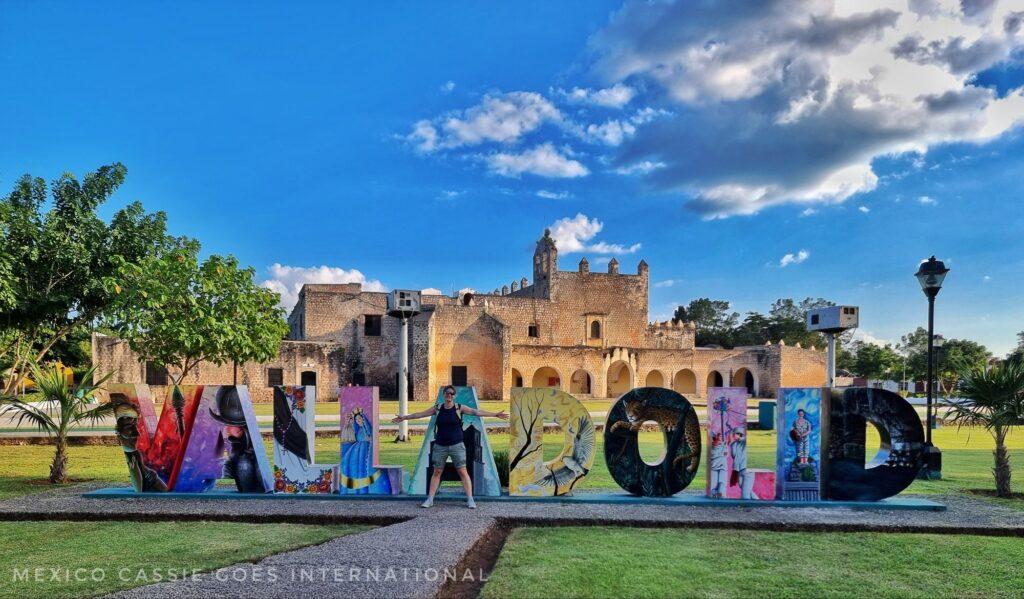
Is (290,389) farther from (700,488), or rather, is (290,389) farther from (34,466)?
(34,466)

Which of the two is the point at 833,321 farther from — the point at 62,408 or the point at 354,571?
the point at 62,408

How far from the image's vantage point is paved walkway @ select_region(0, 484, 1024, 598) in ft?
13.4

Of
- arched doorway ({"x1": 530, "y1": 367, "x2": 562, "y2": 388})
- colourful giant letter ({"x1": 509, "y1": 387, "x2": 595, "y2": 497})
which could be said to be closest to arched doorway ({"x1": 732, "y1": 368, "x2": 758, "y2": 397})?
arched doorway ({"x1": 530, "y1": 367, "x2": 562, "y2": 388})

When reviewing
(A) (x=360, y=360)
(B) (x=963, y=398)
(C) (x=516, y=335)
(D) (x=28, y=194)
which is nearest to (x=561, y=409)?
(B) (x=963, y=398)

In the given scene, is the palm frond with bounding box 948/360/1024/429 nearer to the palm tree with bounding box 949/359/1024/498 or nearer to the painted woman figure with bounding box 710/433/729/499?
the palm tree with bounding box 949/359/1024/498

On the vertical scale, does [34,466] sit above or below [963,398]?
below

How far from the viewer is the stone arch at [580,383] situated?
39838mm

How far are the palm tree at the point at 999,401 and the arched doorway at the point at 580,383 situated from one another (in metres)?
31.7

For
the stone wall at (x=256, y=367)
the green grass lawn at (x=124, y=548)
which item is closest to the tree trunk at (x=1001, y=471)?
the green grass lawn at (x=124, y=548)

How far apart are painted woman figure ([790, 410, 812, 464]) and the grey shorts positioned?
12.1ft

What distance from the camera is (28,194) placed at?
45.6 ft

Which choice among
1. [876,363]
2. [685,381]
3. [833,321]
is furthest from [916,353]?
[833,321]

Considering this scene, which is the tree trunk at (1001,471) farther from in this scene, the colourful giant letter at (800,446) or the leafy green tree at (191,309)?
the leafy green tree at (191,309)

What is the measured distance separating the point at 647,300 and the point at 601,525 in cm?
4109
